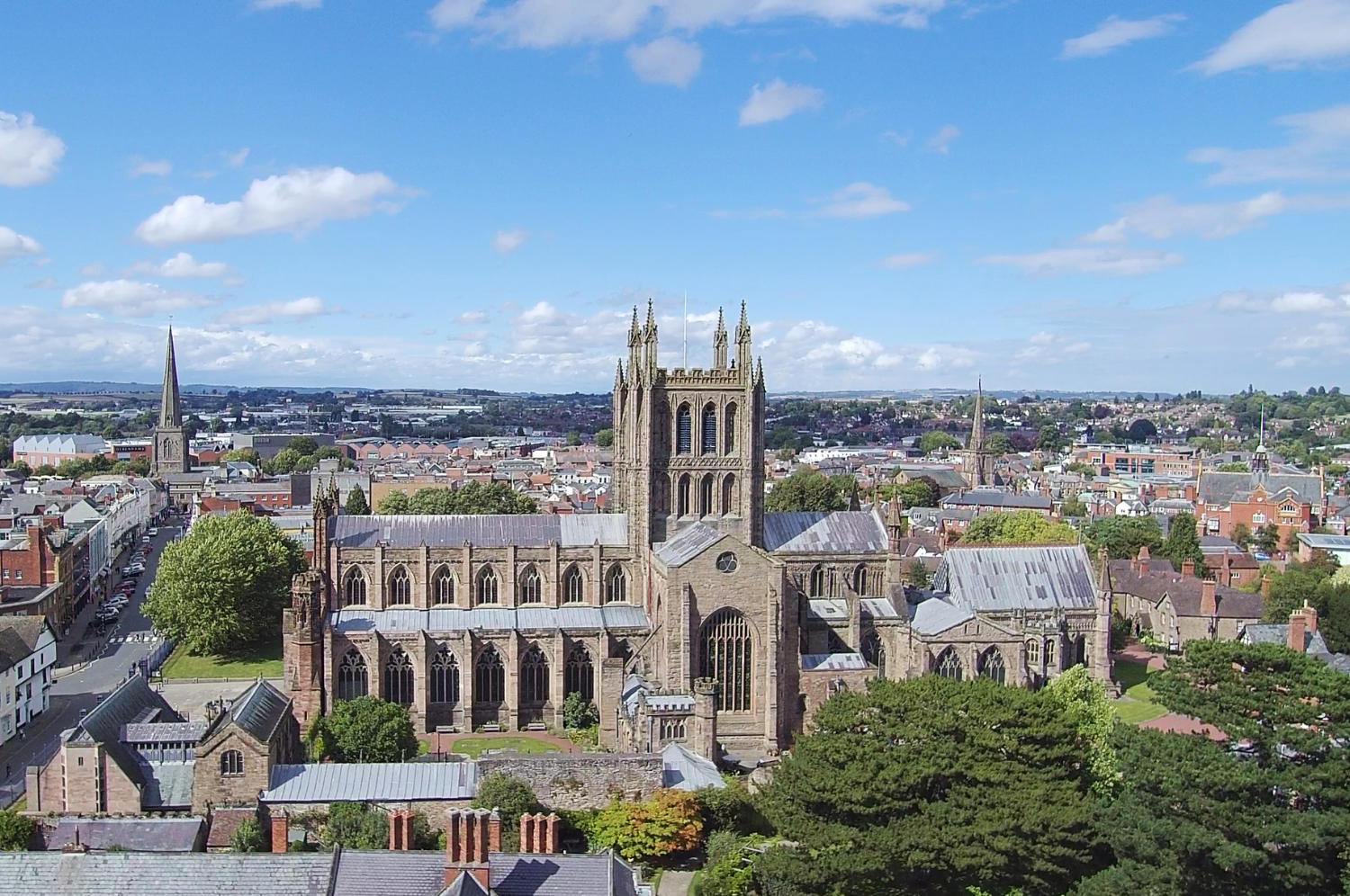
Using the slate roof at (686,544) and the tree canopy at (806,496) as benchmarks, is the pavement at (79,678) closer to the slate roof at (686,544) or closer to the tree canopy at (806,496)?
the slate roof at (686,544)

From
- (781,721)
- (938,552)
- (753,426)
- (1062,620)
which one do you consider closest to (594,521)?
(753,426)

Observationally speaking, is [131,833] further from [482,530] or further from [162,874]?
[482,530]

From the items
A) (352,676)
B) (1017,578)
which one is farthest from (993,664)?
(352,676)

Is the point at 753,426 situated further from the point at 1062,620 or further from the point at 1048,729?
the point at 1048,729

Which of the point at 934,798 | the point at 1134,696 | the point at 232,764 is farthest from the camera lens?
the point at 1134,696

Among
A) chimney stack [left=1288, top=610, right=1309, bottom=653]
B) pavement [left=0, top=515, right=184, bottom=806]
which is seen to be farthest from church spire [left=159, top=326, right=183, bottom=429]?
chimney stack [left=1288, top=610, right=1309, bottom=653]

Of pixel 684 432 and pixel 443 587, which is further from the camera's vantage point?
pixel 443 587
